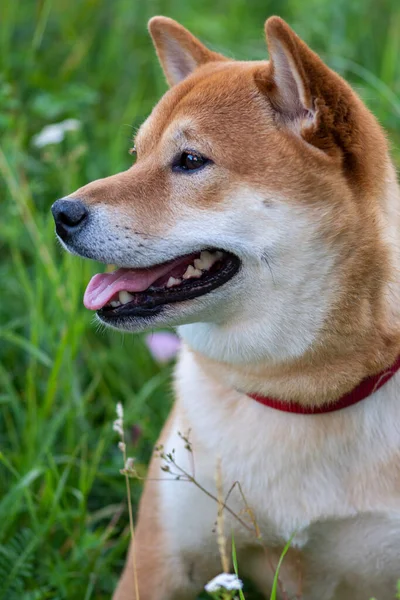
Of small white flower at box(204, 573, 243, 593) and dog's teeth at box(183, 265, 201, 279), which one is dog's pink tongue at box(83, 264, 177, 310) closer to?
dog's teeth at box(183, 265, 201, 279)

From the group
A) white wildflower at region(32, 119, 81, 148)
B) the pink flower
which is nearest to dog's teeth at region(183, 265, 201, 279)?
the pink flower

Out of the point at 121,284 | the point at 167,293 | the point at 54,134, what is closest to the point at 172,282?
the point at 167,293

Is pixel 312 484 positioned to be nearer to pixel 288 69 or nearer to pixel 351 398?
pixel 351 398

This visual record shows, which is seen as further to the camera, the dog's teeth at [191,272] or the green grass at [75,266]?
the green grass at [75,266]

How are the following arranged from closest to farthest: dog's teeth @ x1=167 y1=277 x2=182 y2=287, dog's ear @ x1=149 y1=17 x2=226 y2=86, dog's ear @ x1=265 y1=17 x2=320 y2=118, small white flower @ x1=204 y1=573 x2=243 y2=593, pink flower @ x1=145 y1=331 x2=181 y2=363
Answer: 1. small white flower @ x1=204 y1=573 x2=243 y2=593
2. dog's ear @ x1=265 y1=17 x2=320 y2=118
3. dog's teeth @ x1=167 y1=277 x2=182 y2=287
4. dog's ear @ x1=149 y1=17 x2=226 y2=86
5. pink flower @ x1=145 y1=331 x2=181 y2=363

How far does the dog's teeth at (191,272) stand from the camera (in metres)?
2.39

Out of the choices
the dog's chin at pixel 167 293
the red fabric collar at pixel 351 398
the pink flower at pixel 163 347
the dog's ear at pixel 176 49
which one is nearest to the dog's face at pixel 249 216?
the dog's chin at pixel 167 293

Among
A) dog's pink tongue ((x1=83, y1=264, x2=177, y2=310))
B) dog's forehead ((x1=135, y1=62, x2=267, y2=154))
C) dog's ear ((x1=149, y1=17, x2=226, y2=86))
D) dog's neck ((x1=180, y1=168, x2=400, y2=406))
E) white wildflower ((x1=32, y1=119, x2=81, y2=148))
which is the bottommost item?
dog's neck ((x1=180, y1=168, x2=400, y2=406))

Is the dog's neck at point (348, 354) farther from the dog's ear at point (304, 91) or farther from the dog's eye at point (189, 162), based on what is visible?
the dog's eye at point (189, 162)

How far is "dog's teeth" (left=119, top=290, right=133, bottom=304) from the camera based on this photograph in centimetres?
242

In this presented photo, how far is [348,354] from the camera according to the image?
2346 millimetres

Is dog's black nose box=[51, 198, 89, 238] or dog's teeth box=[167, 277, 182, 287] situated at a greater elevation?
dog's black nose box=[51, 198, 89, 238]

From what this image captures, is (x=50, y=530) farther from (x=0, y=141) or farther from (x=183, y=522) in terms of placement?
(x=0, y=141)

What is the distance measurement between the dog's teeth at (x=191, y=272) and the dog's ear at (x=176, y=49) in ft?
2.66
